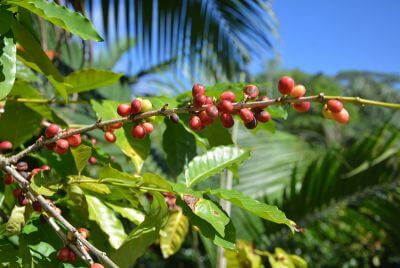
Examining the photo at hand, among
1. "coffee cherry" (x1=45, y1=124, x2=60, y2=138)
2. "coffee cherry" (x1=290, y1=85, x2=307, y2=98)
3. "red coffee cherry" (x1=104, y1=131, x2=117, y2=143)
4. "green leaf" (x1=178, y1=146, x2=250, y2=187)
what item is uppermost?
"coffee cherry" (x1=290, y1=85, x2=307, y2=98)

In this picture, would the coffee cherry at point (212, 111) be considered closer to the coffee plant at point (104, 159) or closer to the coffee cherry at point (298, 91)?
the coffee plant at point (104, 159)

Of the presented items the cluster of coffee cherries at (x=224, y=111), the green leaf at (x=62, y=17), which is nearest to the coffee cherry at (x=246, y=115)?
the cluster of coffee cherries at (x=224, y=111)

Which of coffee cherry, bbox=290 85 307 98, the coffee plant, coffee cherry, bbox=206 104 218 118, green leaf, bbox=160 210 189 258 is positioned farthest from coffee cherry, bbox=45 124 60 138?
green leaf, bbox=160 210 189 258

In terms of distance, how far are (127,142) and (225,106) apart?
0.91 ft

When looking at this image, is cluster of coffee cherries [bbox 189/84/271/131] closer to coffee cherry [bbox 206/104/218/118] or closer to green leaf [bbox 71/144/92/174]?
coffee cherry [bbox 206/104/218/118]

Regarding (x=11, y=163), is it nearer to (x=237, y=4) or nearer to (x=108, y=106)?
(x=108, y=106)

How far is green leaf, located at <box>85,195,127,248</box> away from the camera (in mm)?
872

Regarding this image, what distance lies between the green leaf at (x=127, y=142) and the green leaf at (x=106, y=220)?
0.10 m

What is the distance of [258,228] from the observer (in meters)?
2.04

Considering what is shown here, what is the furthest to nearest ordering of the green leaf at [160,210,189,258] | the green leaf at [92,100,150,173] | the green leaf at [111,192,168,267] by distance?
the green leaf at [160,210,189,258] → the green leaf at [92,100,150,173] → the green leaf at [111,192,168,267]

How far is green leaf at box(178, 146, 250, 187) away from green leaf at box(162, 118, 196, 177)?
43mm

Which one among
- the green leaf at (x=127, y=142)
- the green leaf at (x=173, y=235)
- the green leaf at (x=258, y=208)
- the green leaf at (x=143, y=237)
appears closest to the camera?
the green leaf at (x=258, y=208)

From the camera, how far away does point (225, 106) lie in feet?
2.32

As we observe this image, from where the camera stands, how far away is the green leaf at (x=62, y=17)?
721mm
